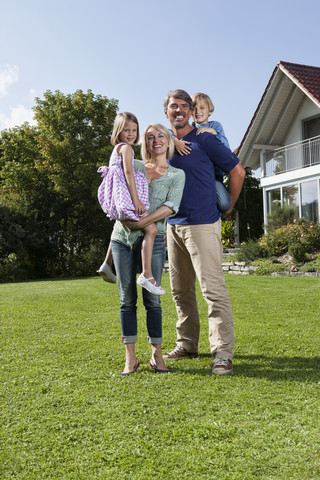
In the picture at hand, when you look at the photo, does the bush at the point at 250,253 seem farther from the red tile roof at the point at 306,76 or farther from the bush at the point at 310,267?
the red tile roof at the point at 306,76

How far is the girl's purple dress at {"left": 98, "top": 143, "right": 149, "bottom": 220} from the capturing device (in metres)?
3.40

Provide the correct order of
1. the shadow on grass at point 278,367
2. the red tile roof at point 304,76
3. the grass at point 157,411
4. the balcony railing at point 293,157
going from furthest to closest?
the balcony railing at point 293,157 → the red tile roof at point 304,76 → the shadow on grass at point 278,367 → the grass at point 157,411

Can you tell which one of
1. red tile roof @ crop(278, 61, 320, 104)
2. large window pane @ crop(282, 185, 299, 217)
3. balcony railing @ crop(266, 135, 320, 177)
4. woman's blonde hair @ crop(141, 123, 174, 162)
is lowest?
woman's blonde hair @ crop(141, 123, 174, 162)

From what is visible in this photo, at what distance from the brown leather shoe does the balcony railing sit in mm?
15290

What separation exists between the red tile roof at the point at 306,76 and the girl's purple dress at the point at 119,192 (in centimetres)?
1503

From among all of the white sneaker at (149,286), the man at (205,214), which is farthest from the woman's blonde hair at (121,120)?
the white sneaker at (149,286)

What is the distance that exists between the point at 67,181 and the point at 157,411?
2049cm

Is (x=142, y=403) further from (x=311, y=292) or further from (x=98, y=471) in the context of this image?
(x=311, y=292)

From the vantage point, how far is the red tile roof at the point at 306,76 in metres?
17.3

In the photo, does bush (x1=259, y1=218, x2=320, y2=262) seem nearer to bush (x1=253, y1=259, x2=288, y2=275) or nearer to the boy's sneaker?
bush (x1=253, y1=259, x2=288, y2=275)

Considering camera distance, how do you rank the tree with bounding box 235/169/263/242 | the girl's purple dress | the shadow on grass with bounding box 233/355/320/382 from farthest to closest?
the tree with bounding box 235/169/263/242
the shadow on grass with bounding box 233/355/320/382
the girl's purple dress

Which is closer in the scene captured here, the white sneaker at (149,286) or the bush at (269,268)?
the white sneaker at (149,286)

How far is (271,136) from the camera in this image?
20.5m

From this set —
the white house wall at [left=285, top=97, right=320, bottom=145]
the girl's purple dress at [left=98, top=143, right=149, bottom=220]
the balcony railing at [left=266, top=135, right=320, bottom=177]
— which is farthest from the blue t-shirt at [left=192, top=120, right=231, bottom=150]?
the white house wall at [left=285, top=97, right=320, bottom=145]
